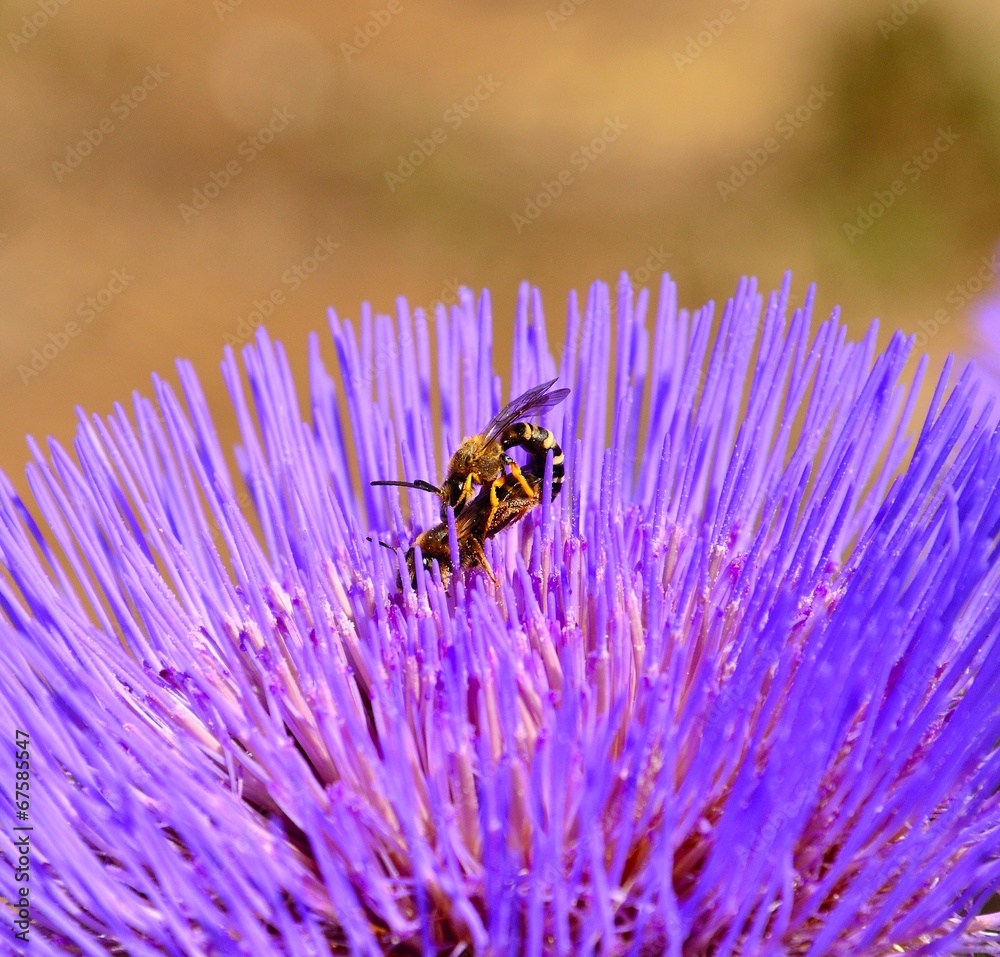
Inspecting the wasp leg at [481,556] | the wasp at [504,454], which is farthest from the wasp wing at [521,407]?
the wasp leg at [481,556]

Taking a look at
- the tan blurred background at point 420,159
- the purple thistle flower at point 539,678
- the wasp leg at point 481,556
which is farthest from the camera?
the tan blurred background at point 420,159

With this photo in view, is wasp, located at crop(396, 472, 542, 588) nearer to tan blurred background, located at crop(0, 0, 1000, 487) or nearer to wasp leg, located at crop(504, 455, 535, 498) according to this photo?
wasp leg, located at crop(504, 455, 535, 498)

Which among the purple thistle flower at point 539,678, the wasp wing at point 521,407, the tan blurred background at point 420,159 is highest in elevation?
the tan blurred background at point 420,159

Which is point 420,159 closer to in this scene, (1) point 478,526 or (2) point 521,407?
(2) point 521,407

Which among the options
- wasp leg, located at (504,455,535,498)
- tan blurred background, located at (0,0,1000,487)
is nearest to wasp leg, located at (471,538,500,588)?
wasp leg, located at (504,455,535,498)

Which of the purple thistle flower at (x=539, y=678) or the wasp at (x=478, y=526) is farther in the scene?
the wasp at (x=478, y=526)

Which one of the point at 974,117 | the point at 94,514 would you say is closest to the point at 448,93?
the point at 974,117

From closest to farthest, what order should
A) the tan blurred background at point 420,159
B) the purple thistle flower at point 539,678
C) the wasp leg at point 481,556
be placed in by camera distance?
the purple thistle flower at point 539,678
the wasp leg at point 481,556
the tan blurred background at point 420,159

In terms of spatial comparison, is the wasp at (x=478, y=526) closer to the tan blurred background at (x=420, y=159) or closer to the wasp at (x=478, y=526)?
the wasp at (x=478, y=526)
